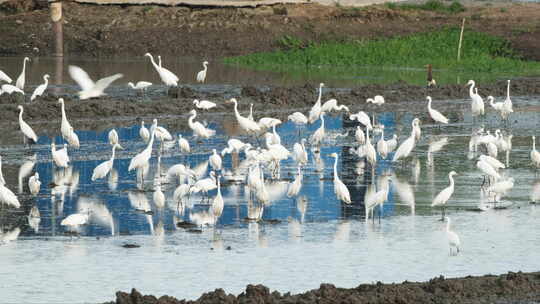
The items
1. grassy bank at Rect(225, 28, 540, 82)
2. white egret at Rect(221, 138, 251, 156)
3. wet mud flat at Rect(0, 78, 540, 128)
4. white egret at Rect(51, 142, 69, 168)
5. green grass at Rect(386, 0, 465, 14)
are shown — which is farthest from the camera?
green grass at Rect(386, 0, 465, 14)

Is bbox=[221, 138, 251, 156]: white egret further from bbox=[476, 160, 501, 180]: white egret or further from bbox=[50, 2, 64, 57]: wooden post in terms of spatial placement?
bbox=[50, 2, 64, 57]: wooden post

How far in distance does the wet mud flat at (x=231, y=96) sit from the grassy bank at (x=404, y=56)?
6113mm

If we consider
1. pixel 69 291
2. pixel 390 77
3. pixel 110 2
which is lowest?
pixel 69 291

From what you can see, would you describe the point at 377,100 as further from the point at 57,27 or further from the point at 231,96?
the point at 57,27

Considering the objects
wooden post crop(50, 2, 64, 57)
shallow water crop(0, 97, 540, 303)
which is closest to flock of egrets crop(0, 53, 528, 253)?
shallow water crop(0, 97, 540, 303)

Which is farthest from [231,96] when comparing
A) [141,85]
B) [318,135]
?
[318,135]

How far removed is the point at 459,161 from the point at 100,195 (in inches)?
274

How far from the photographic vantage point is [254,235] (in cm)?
1375

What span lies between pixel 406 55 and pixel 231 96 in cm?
1383

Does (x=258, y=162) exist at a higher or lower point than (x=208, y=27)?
lower

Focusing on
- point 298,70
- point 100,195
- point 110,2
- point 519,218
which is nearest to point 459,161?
point 519,218

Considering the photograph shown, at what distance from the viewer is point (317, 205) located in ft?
51.7

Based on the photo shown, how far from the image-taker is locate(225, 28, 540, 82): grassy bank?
38.9 metres

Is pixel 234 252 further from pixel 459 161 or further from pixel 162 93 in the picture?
pixel 162 93
